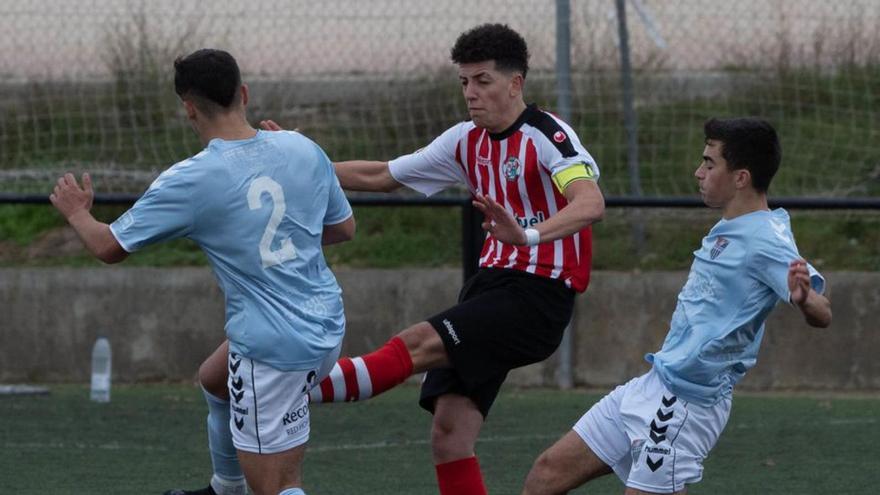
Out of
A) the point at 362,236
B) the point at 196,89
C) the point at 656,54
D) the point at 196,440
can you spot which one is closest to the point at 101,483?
the point at 196,440

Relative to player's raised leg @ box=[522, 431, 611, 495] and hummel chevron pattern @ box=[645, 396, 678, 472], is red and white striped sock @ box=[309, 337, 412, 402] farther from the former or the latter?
hummel chevron pattern @ box=[645, 396, 678, 472]

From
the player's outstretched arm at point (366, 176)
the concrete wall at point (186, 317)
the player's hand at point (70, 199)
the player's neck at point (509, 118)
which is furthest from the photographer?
the concrete wall at point (186, 317)

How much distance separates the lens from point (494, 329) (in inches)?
221

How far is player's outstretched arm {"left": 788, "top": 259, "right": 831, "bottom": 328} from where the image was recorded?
441 centimetres

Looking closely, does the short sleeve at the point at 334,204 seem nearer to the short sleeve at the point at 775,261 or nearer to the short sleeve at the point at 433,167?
the short sleeve at the point at 433,167

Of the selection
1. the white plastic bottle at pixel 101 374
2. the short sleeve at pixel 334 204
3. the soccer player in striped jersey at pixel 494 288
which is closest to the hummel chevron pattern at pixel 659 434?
the soccer player in striped jersey at pixel 494 288

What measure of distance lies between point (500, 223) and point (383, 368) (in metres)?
0.79

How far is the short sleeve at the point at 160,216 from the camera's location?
4.62m

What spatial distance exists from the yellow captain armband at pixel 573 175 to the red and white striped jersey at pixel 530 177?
13 mm

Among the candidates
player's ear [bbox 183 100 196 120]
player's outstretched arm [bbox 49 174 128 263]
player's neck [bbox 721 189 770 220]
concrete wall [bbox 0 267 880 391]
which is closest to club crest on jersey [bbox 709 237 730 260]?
player's neck [bbox 721 189 770 220]

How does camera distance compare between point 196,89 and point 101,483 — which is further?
point 101,483

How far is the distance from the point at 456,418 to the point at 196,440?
7.12ft

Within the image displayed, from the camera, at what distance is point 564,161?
5.51 meters

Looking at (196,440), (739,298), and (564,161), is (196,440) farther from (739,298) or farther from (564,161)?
(739,298)
